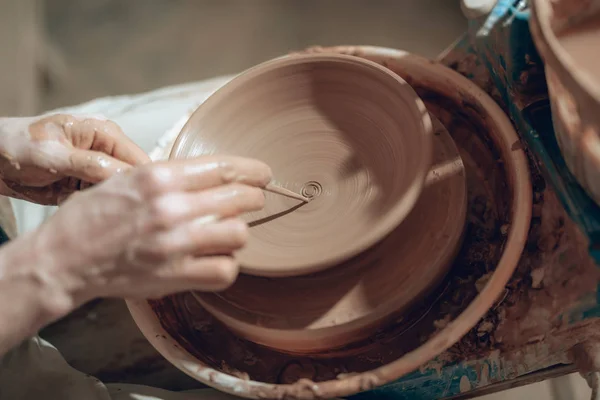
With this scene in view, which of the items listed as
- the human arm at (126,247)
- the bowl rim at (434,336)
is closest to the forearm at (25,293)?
the human arm at (126,247)

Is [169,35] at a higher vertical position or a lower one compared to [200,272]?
higher

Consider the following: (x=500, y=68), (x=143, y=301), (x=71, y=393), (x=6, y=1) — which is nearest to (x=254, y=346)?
(x=143, y=301)

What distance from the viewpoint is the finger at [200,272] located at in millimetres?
897

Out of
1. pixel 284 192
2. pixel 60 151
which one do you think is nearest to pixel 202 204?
pixel 284 192

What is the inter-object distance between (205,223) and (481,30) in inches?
29.8

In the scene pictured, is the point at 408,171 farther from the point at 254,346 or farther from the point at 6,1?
the point at 6,1

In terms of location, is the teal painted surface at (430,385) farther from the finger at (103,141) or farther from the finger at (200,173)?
the finger at (103,141)

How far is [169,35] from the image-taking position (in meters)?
2.78

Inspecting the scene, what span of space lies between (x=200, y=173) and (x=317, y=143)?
45cm

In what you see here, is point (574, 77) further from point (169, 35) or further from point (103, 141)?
point (169, 35)

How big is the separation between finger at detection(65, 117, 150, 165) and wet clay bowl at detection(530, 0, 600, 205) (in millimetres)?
798

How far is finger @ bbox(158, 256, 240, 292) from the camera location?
897 millimetres

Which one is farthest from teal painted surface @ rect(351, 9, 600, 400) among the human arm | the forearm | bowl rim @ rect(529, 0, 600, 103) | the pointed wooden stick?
the forearm

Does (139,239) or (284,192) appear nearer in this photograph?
(139,239)
